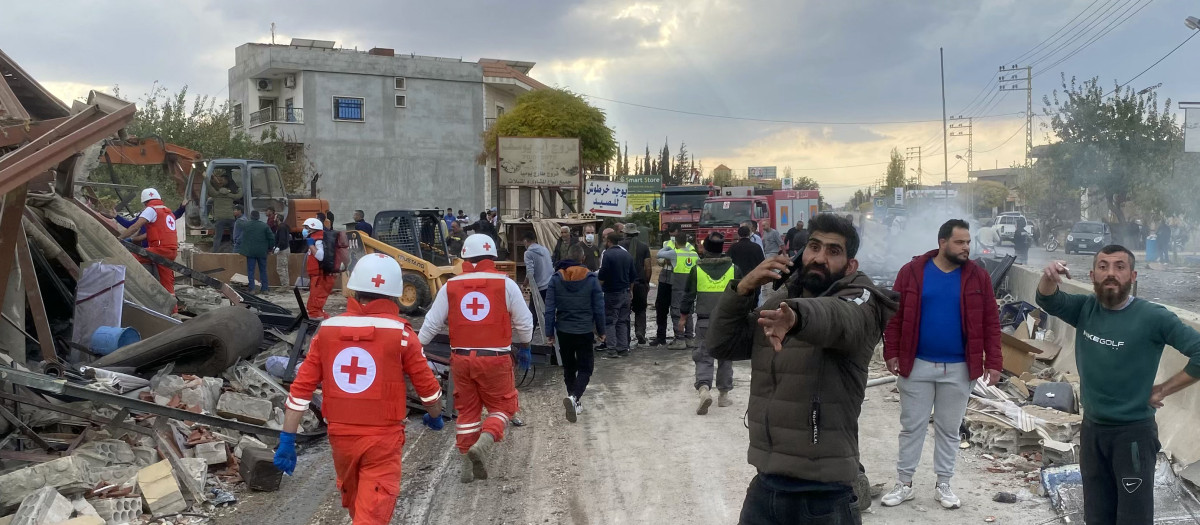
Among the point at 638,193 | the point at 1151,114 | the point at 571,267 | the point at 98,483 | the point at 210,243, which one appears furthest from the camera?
the point at 638,193

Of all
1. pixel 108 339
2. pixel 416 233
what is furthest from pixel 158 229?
pixel 416 233

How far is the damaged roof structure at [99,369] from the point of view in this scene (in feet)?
19.8

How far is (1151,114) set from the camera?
38156 mm

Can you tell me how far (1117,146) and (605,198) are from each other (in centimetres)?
2622

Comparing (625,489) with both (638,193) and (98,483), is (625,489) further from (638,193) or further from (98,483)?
(638,193)

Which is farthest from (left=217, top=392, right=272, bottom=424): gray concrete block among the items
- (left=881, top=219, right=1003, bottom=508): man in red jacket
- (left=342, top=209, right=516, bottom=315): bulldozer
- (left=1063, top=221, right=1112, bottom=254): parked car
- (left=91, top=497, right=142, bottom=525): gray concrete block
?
(left=1063, top=221, right=1112, bottom=254): parked car

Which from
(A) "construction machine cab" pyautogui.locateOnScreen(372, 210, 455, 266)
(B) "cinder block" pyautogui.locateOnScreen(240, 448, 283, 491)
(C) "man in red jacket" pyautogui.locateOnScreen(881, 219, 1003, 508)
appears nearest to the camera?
(C) "man in red jacket" pyautogui.locateOnScreen(881, 219, 1003, 508)

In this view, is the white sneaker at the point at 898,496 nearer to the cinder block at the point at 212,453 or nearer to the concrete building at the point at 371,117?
the cinder block at the point at 212,453

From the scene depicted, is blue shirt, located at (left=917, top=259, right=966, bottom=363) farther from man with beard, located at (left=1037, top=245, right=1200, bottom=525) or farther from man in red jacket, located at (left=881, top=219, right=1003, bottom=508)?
man with beard, located at (left=1037, top=245, right=1200, bottom=525)

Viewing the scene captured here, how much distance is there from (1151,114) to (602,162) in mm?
23344

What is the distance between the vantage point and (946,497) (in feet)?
20.0

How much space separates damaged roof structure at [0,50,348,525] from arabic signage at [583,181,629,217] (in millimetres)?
15271

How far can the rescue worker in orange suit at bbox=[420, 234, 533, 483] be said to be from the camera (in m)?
6.84

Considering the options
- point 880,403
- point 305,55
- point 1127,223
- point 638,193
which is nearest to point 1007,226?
point 1127,223
